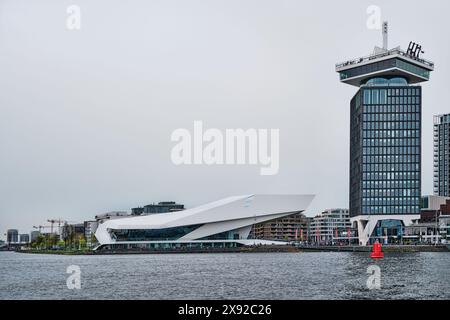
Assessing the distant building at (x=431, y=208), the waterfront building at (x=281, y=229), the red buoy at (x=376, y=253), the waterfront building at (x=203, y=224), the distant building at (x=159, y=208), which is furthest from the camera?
the waterfront building at (x=281, y=229)

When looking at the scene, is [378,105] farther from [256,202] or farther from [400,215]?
[256,202]

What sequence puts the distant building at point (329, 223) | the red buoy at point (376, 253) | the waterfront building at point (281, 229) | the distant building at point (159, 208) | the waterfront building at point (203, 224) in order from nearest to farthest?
the red buoy at point (376, 253)
the waterfront building at point (203, 224)
the distant building at point (159, 208)
the waterfront building at point (281, 229)
the distant building at point (329, 223)

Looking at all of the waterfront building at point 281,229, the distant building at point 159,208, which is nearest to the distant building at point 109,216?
the distant building at point 159,208

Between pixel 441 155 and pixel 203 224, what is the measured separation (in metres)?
28.2

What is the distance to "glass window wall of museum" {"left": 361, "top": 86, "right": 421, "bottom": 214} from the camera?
1545 inches

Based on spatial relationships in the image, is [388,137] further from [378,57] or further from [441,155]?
[441,155]

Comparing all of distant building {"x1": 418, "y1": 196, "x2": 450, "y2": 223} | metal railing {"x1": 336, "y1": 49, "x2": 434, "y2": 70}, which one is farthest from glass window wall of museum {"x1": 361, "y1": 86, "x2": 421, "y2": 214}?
distant building {"x1": 418, "y1": 196, "x2": 450, "y2": 223}

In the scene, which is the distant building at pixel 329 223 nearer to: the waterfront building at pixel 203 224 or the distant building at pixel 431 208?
the distant building at pixel 431 208

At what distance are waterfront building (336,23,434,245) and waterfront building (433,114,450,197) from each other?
17830 millimetres

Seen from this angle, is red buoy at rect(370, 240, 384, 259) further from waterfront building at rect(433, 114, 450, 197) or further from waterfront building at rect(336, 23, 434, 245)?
waterfront building at rect(433, 114, 450, 197)

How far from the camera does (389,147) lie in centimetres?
3991

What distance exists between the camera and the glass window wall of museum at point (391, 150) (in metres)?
39.2

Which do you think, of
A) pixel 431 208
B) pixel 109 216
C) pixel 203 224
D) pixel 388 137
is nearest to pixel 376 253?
pixel 388 137

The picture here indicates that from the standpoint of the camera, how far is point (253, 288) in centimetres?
1053
